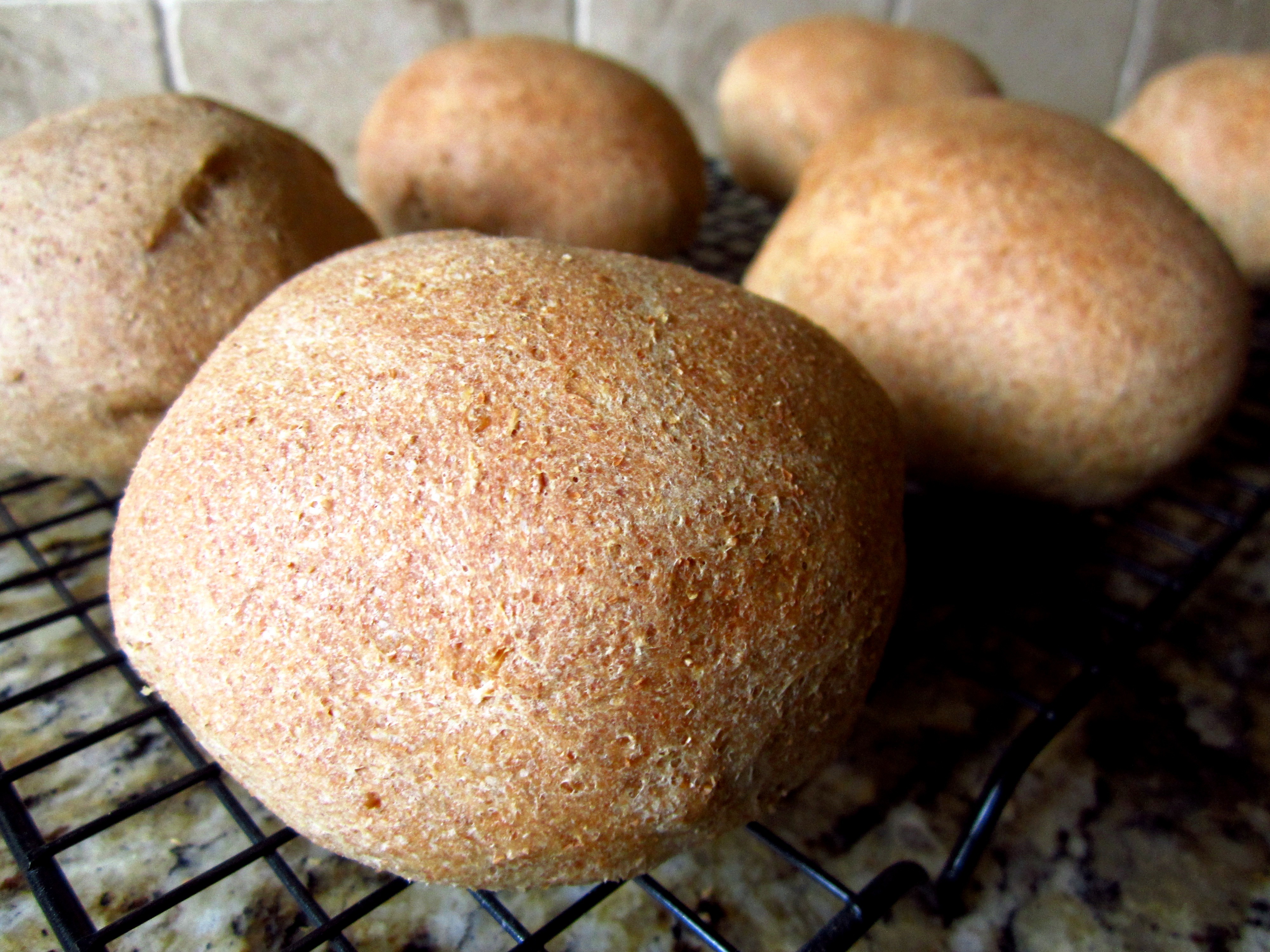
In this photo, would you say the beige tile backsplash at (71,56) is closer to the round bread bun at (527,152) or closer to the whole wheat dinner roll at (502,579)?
the round bread bun at (527,152)

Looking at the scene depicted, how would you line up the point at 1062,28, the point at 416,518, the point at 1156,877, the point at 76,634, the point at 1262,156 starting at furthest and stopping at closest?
the point at 1062,28 → the point at 1262,156 → the point at 76,634 → the point at 1156,877 → the point at 416,518

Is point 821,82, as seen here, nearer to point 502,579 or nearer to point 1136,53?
point 502,579

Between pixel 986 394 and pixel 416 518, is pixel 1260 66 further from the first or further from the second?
pixel 416 518

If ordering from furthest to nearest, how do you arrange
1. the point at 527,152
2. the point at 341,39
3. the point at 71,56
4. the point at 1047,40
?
the point at 1047,40
the point at 341,39
the point at 71,56
the point at 527,152

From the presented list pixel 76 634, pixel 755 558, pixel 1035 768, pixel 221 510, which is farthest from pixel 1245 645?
pixel 76 634

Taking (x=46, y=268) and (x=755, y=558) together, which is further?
(x=46, y=268)

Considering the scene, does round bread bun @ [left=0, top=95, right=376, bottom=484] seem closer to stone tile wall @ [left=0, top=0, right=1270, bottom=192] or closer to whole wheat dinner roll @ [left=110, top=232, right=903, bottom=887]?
whole wheat dinner roll @ [left=110, top=232, right=903, bottom=887]

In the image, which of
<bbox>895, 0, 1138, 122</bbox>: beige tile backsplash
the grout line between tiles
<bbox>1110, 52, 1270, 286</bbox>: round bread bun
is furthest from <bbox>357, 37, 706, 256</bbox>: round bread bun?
the grout line between tiles

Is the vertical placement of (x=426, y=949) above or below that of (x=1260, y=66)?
below

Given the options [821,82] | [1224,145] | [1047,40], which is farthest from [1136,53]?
[821,82]
